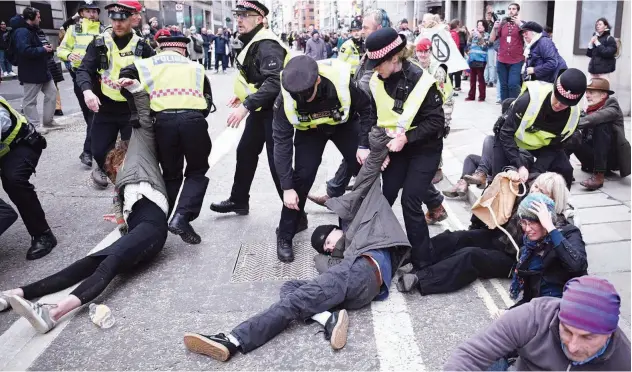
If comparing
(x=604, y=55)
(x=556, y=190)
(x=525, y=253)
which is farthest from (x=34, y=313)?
(x=604, y=55)

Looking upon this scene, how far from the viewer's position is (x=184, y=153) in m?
4.98

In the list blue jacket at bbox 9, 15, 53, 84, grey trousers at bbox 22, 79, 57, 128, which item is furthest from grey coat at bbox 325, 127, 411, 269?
grey trousers at bbox 22, 79, 57, 128

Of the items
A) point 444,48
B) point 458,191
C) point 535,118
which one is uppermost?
point 444,48

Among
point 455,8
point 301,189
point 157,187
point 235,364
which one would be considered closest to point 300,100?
point 301,189

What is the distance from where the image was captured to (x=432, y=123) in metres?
4.07

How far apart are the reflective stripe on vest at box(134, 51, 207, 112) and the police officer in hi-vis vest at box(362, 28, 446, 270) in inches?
60.1

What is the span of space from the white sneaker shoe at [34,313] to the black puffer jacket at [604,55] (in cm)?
880

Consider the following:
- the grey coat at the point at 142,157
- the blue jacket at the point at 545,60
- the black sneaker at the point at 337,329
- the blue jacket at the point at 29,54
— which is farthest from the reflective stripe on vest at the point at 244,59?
the blue jacket at the point at 29,54

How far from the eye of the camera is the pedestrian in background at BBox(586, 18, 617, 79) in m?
9.32

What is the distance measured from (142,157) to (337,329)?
2.33 metres

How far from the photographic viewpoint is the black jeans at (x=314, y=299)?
3.34m

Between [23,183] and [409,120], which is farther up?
[409,120]

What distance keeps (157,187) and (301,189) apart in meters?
1.15

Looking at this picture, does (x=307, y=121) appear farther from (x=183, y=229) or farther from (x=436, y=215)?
(x=436, y=215)
